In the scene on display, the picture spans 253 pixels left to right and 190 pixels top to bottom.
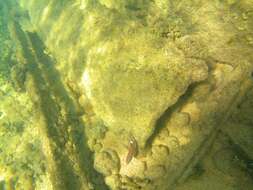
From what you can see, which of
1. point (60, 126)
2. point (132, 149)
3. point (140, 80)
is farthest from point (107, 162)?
point (140, 80)

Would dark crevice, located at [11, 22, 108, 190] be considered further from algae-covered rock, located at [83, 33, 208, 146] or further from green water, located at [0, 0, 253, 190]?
algae-covered rock, located at [83, 33, 208, 146]

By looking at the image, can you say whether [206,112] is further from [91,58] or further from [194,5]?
[91,58]

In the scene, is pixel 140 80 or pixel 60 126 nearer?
pixel 140 80

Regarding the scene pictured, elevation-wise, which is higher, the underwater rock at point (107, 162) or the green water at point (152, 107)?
the green water at point (152, 107)

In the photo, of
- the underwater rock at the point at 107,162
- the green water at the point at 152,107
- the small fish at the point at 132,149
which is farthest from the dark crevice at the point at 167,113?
the underwater rock at the point at 107,162

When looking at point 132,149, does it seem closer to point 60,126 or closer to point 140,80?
point 140,80

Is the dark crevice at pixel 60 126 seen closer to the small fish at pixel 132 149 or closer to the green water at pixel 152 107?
the green water at pixel 152 107

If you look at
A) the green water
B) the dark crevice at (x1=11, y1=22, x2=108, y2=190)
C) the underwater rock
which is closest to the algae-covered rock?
the green water

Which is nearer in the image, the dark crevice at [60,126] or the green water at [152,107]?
the green water at [152,107]

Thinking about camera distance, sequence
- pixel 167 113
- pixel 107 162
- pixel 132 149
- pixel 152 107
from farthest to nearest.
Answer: pixel 107 162 → pixel 132 149 → pixel 167 113 → pixel 152 107

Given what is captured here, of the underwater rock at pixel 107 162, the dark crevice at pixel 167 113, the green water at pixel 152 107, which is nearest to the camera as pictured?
the green water at pixel 152 107

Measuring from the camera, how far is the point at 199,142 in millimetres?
3447

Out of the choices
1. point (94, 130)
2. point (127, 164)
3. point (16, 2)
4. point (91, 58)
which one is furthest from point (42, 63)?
point (16, 2)

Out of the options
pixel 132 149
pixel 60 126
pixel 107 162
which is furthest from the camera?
pixel 60 126
